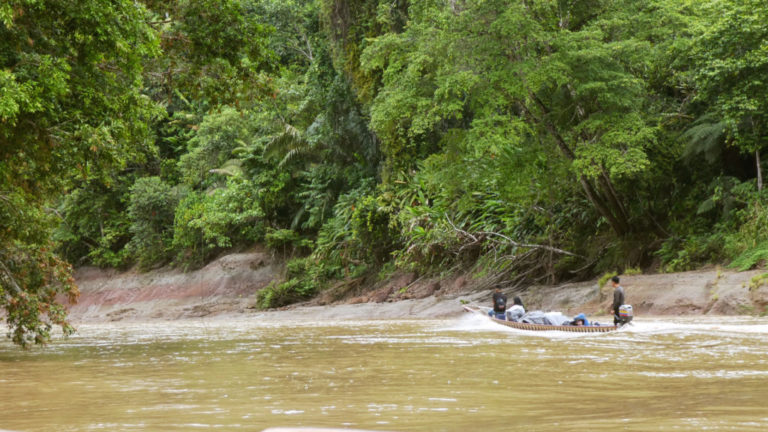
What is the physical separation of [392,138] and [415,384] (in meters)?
19.9

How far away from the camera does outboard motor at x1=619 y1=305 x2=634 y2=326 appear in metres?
15.0

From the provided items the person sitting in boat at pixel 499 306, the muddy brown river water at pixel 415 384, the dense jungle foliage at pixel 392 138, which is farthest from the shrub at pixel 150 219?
the muddy brown river water at pixel 415 384

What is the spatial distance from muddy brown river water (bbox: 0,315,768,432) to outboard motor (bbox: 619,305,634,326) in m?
0.22

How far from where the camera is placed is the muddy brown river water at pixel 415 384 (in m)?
6.03

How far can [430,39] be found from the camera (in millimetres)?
21594

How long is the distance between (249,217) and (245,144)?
5526mm

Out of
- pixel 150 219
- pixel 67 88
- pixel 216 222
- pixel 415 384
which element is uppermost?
pixel 67 88

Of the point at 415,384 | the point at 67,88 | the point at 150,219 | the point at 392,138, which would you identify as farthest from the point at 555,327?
the point at 150,219

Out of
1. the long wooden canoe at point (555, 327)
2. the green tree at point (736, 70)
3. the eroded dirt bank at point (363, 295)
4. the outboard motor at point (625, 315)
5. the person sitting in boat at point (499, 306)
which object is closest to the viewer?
the long wooden canoe at point (555, 327)

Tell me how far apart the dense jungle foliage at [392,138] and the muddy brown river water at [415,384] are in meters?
2.99

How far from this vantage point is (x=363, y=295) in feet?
96.8

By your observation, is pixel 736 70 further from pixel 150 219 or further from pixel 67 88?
pixel 150 219

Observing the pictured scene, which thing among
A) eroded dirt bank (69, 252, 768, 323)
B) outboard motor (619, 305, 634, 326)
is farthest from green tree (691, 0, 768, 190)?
outboard motor (619, 305, 634, 326)

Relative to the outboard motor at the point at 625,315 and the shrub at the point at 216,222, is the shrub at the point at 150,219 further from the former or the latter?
the outboard motor at the point at 625,315
